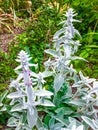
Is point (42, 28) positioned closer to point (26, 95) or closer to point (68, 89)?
point (68, 89)

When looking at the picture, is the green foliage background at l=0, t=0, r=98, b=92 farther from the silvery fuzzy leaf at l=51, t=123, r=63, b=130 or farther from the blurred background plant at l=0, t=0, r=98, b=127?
the silvery fuzzy leaf at l=51, t=123, r=63, b=130

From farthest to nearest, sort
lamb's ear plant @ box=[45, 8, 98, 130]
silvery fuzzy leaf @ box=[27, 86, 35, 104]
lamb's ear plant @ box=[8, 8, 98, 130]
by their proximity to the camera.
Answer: lamb's ear plant @ box=[45, 8, 98, 130] < lamb's ear plant @ box=[8, 8, 98, 130] < silvery fuzzy leaf @ box=[27, 86, 35, 104]

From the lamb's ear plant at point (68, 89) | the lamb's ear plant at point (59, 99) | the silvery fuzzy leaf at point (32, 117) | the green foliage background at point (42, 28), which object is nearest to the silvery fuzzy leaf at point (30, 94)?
the lamb's ear plant at point (59, 99)

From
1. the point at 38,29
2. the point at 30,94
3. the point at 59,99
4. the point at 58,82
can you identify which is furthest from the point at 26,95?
the point at 38,29

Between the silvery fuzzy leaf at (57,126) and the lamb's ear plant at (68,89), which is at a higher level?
the lamb's ear plant at (68,89)

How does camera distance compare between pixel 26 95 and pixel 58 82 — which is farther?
pixel 58 82

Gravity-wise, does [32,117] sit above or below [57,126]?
above

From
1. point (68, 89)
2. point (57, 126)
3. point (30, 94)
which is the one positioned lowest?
point (57, 126)

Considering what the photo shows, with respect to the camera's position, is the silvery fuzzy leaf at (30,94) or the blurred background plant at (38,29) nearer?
the silvery fuzzy leaf at (30,94)

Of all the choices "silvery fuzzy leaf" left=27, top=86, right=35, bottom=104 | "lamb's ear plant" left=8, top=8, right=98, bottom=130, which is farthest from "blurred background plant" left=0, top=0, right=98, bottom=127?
"silvery fuzzy leaf" left=27, top=86, right=35, bottom=104

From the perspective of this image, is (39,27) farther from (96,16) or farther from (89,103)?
(89,103)

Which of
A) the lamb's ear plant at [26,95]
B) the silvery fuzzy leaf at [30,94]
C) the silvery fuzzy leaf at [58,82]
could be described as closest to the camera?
the lamb's ear plant at [26,95]

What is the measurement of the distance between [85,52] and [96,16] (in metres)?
0.47

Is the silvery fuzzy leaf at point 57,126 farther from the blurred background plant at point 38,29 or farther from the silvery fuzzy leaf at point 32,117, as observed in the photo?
the blurred background plant at point 38,29
